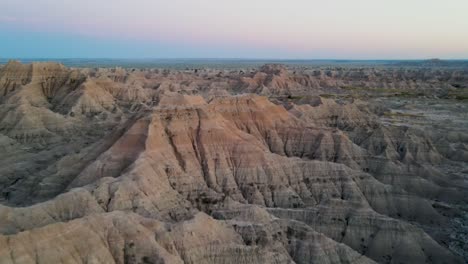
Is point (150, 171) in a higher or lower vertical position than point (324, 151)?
higher

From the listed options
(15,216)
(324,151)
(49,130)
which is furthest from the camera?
(49,130)

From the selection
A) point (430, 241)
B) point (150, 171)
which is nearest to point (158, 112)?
point (150, 171)

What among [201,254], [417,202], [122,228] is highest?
[122,228]

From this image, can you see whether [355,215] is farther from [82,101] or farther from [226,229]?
[82,101]

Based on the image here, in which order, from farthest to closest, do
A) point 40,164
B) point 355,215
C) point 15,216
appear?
point 40,164
point 355,215
point 15,216

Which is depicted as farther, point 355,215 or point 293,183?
point 293,183

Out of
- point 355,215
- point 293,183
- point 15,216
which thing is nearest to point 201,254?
point 15,216
